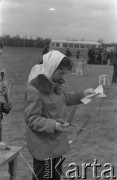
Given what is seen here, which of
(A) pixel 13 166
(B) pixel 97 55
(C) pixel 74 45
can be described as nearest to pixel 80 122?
(B) pixel 97 55

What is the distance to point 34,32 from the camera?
2479mm

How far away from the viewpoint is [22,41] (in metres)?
2.39

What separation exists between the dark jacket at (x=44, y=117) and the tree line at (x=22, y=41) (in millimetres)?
628

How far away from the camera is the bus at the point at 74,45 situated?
7.89ft

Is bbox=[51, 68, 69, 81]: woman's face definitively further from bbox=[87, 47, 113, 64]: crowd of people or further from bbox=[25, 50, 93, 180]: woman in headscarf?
bbox=[87, 47, 113, 64]: crowd of people

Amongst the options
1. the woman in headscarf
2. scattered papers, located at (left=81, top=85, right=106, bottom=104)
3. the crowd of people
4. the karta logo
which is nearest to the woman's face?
the woman in headscarf

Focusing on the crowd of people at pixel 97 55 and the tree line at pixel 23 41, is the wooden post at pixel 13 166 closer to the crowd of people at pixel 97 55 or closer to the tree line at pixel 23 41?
the tree line at pixel 23 41

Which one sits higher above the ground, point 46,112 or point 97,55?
point 97,55

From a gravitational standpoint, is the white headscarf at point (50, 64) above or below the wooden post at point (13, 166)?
above

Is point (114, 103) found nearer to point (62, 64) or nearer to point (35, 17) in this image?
point (35, 17)

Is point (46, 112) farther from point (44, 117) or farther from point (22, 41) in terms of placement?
point (22, 41)

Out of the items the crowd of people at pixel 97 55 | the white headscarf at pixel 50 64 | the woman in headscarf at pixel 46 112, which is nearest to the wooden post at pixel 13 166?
the woman in headscarf at pixel 46 112

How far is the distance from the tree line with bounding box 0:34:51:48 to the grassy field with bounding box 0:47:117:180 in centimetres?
4

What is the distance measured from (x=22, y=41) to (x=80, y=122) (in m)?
1.81
